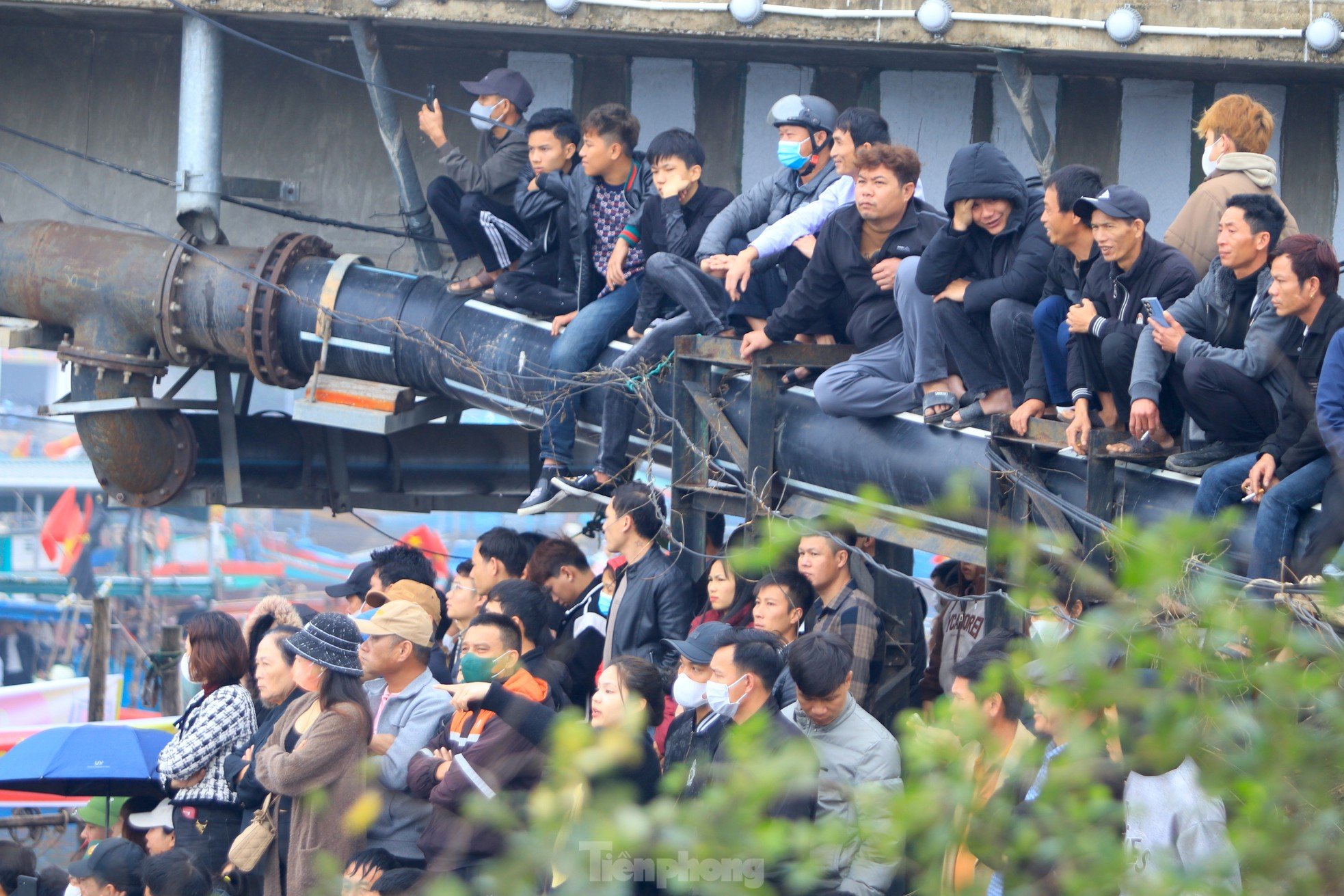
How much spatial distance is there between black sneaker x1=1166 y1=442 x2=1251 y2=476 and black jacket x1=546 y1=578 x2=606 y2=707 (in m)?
2.99

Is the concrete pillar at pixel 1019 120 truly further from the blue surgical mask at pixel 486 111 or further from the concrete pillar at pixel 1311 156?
the blue surgical mask at pixel 486 111

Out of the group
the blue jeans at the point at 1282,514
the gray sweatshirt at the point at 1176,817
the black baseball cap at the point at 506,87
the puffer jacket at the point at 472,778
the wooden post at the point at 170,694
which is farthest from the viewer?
the wooden post at the point at 170,694

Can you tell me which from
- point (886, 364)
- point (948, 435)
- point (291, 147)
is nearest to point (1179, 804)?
point (948, 435)

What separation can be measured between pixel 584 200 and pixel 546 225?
0.46m

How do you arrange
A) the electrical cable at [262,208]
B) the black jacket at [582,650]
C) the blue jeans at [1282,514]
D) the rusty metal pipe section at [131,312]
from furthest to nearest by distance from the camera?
the electrical cable at [262,208]
the rusty metal pipe section at [131,312]
the black jacket at [582,650]
the blue jeans at [1282,514]

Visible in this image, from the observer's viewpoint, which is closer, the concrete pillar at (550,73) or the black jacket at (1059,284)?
the black jacket at (1059,284)

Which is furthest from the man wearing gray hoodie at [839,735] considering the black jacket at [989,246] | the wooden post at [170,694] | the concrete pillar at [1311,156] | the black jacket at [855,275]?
the wooden post at [170,694]

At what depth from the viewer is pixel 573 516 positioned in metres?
37.1

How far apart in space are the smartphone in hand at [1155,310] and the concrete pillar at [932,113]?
5041 millimetres

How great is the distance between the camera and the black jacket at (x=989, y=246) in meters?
5.73

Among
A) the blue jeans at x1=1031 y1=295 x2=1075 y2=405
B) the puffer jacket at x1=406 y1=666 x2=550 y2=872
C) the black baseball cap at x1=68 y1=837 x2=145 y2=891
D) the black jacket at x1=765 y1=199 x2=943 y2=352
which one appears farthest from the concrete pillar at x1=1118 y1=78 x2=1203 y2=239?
the black baseball cap at x1=68 y1=837 x2=145 y2=891

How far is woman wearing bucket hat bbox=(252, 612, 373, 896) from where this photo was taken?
208 inches

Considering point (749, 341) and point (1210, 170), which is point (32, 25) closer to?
point (749, 341)

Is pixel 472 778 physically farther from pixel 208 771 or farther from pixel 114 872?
pixel 114 872
